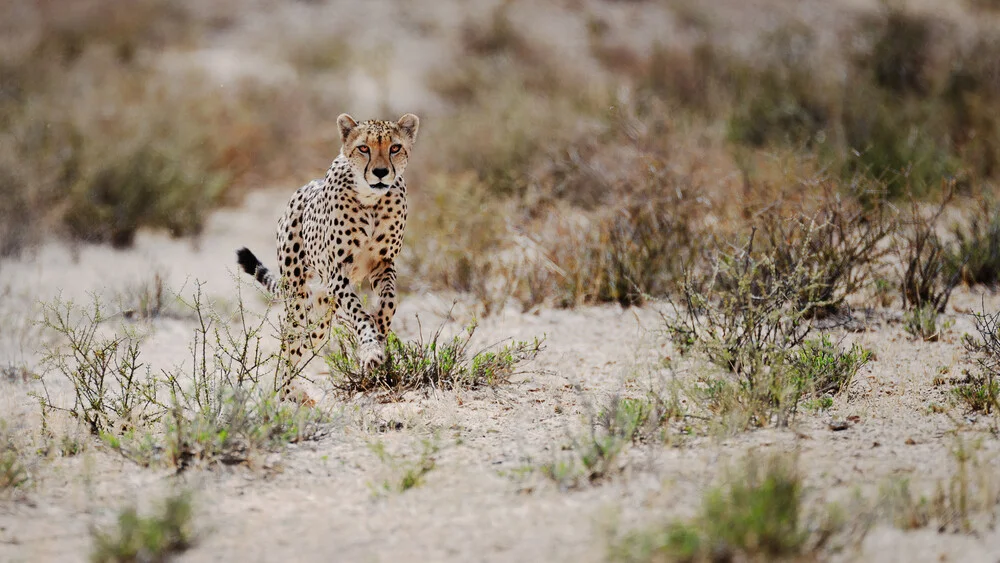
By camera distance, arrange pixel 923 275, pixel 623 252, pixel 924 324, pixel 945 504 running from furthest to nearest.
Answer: pixel 623 252, pixel 923 275, pixel 924 324, pixel 945 504

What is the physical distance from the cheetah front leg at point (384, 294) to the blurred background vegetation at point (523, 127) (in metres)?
1.22

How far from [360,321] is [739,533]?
2.08 meters

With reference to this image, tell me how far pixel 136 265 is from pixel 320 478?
5.33m

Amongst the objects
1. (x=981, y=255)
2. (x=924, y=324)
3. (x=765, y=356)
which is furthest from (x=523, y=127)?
(x=765, y=356)

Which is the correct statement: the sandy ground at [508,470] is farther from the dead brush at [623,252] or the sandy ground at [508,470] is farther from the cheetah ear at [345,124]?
the cheetah ear at [345,124]

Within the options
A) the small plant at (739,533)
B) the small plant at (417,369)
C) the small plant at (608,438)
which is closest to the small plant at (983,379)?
the small plant at (608,438)

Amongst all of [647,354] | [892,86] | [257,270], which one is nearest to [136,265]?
[257,270]

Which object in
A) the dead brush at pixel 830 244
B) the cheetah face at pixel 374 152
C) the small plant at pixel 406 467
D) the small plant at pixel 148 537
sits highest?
the cheetah face at pixel 374 152

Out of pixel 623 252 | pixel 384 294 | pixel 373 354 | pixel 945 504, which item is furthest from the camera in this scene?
pixel 623 252

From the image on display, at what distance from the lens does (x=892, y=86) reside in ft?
41.2

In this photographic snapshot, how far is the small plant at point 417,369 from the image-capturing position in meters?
4.59

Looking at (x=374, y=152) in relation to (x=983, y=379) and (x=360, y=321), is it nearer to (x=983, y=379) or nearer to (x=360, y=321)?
(x=360, y=321)

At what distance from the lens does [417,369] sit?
464 cm

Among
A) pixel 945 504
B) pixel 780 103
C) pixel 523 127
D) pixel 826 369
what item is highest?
pixel 780 103
